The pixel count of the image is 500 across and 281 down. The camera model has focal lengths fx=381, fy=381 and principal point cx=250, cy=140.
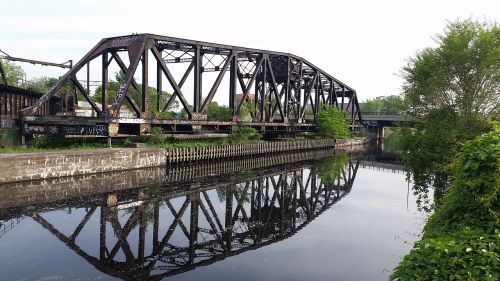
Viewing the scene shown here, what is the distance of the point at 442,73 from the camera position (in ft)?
75.4

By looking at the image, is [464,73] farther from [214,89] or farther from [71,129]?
[71,129]

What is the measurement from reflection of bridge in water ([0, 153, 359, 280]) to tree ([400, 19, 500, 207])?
20.9 feet

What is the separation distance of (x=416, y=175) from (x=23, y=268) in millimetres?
27419

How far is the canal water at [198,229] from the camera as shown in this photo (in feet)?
40.4

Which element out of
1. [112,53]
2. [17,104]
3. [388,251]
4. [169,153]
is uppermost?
[112,53]

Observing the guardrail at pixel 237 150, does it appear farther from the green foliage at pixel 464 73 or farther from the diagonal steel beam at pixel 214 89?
the green foliage at pixel 464 73

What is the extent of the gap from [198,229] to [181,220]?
1.54 metres

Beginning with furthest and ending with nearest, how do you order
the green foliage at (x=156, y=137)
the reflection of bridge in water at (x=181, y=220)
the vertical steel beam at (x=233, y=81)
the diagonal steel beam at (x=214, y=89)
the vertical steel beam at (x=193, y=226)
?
the vertical steel beam at (x=233, y=81)
the diagonal steel beam at (x=214, y=89)
the green foliage at (x=156, y=137)
the vertical steel beam at (x=193, y=226)
the reflection of bridge in water at (x=181, y=220)

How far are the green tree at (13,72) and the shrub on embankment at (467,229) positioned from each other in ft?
253

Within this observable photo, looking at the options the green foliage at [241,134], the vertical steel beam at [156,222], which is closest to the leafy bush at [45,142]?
the vertical steel beam at [156,222]

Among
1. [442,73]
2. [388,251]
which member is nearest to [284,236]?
[388,251]

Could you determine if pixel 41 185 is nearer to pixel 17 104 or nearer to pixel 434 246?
pixel 434 246

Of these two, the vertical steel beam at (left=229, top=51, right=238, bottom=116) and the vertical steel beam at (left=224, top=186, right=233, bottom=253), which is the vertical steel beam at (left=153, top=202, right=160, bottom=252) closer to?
the vertical steel beam at (left=224, top=186, right=233, bottom=253)

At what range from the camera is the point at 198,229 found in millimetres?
16625
